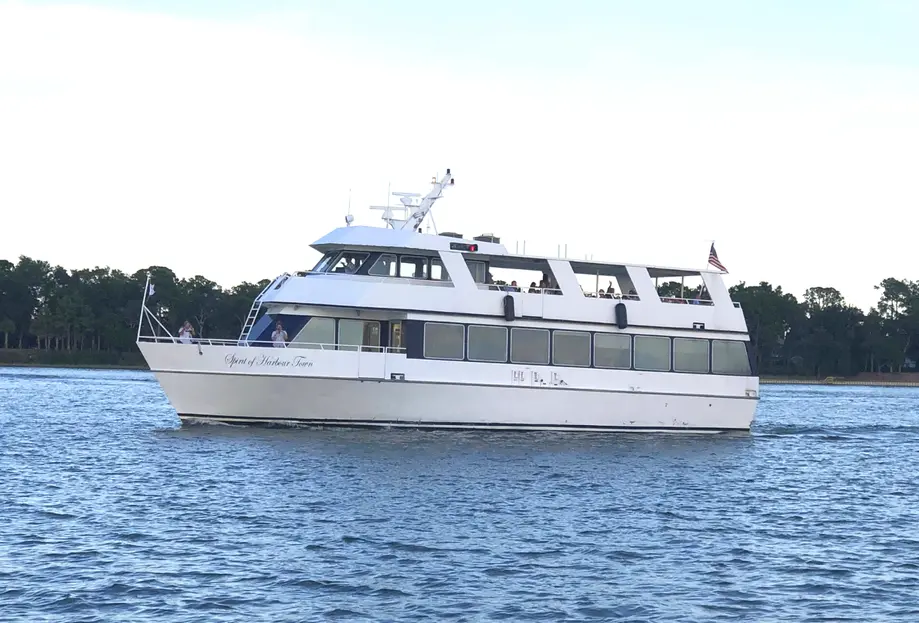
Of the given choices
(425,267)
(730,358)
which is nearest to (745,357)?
(730,358)

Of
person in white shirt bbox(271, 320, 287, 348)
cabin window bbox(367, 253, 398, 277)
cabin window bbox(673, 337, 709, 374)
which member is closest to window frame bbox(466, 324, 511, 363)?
cabin window bbox(367, 253, 398, 277)

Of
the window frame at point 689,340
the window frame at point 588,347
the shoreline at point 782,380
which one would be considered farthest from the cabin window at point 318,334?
the shoreline at point 782,380

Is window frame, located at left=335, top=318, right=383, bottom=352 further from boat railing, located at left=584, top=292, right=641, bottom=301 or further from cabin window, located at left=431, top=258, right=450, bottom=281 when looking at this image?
boat railing, located at left=584, top=292, right=641, bottom=301

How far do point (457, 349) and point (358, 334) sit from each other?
284cm

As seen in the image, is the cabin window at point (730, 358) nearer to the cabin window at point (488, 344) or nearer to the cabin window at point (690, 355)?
the cabin window at point (690, 355)

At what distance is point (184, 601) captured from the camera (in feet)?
44.7

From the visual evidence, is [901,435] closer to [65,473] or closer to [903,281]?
[65,473]

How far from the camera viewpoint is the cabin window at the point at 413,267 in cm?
3228

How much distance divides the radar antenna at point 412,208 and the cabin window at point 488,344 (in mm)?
4429

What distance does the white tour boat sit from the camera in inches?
1185

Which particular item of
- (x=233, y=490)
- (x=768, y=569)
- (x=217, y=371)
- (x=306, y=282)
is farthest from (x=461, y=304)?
(x=768, y=569)

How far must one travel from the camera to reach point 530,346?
107 ft

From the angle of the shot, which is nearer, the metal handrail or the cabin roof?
the cabin roof

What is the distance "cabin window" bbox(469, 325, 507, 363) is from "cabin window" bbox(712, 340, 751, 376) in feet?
23.6
